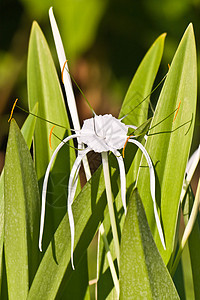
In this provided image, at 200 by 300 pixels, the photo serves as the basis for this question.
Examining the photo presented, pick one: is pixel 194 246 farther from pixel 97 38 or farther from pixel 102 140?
pixel 97 38

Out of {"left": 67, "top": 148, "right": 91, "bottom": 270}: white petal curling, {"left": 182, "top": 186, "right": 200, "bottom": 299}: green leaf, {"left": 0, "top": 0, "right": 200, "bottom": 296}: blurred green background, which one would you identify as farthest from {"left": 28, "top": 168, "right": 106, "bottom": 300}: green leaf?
{"left": 0, "top": 0, "right": 200, "bottom": 296}: blurred green background

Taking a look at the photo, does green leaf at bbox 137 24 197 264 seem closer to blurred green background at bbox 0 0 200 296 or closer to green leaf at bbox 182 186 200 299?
green leaf at bbox 182 186 200 299

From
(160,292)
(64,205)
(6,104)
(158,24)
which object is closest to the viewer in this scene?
(160,292)

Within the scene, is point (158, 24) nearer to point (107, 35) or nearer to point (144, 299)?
point (107, 35)

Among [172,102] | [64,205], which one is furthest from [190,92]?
[64,205]

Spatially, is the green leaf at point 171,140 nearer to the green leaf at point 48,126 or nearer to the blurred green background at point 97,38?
the green leaf at point 48,126

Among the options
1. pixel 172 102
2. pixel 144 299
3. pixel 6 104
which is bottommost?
pixel 144 299

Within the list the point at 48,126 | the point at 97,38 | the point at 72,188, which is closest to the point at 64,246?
the point at 72,188
